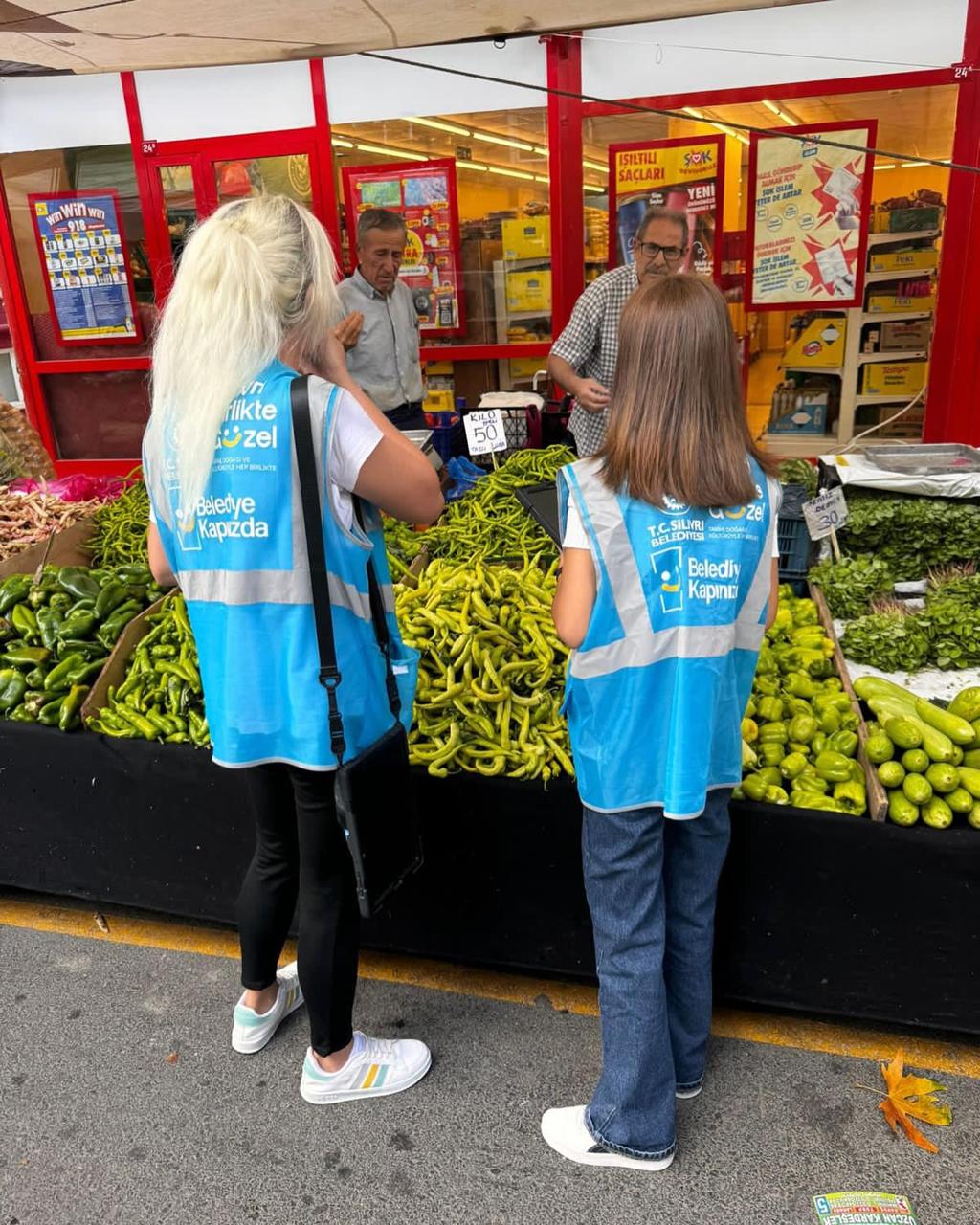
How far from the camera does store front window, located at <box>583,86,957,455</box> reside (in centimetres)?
609

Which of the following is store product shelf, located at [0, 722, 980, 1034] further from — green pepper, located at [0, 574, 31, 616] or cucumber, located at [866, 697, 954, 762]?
green pepper, located at [0, 574, 31, 616]

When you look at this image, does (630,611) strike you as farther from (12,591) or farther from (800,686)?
(12,591)

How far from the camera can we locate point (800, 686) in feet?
10.5

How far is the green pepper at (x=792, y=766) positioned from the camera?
2805 mm


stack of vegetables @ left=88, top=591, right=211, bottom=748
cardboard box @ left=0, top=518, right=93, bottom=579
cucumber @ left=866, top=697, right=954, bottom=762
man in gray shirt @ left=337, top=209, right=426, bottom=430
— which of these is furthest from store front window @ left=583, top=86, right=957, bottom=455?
stack of vegetables @ left=88, top=591, right=211, bottom=748

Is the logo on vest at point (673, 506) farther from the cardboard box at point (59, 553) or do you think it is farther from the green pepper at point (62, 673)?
the cardboard box at point (59, 553)

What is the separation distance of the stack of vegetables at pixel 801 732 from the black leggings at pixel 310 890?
1196 mm

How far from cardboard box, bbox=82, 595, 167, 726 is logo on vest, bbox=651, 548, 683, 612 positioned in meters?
2.29

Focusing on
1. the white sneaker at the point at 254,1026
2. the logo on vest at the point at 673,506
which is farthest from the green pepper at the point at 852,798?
the white sneaker at the point at 254,1026

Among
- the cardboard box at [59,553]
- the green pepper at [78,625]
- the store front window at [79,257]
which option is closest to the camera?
the green pepper at [78,625]

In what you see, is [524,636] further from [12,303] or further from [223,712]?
[12,303]

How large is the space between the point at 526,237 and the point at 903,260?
2.79 metres

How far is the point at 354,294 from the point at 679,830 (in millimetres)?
4173

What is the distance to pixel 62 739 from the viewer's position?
3.27 metres
